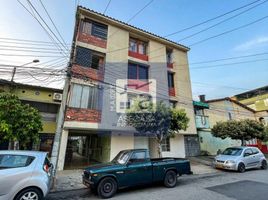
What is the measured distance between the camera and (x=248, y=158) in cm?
1248

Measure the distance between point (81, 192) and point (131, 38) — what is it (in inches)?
550

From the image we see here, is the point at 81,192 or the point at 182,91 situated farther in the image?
the point at 182,91

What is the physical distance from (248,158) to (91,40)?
46.1ft

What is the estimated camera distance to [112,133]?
14219mm

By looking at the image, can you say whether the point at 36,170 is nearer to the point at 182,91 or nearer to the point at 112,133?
the point at 112,133

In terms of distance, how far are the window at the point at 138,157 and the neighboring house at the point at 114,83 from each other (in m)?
5.64

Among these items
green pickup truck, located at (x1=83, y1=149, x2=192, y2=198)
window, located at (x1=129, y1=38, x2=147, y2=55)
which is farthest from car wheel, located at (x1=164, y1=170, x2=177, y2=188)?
window, located at (x1=129, y1=38, x2=147, y2=55)

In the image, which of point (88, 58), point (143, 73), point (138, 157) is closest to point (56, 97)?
point (88, 58)

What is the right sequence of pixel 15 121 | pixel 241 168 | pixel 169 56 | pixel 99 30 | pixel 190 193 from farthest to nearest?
pixel 169 56 → pixel 99 30 → pixel 241 168 → pixel 15 121 → pixel 190 193

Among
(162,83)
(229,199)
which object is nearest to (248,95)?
(162,83)

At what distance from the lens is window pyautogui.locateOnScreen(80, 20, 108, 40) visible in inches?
564

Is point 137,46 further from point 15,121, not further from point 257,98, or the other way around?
point 257,98

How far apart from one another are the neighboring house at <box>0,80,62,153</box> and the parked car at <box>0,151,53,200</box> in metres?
8.35

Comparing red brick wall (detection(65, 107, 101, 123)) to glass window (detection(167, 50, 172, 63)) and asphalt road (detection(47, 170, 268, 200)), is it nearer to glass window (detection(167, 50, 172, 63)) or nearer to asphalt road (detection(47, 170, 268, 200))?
asphalt road (detection(47, 170, 268, 200))
